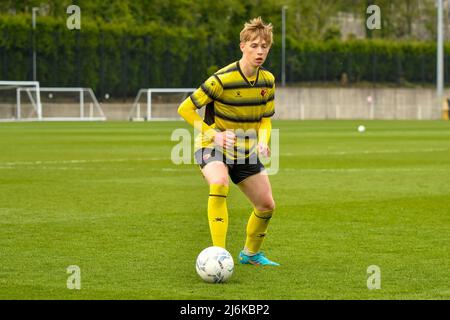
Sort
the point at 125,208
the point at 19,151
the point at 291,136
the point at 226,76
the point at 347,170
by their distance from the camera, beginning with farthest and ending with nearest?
the point at 291,136 < the point at 19,151 < the point at 347,170 < the point at 125,208 < the point at 226,76

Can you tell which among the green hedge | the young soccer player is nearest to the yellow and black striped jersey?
the young soccer player

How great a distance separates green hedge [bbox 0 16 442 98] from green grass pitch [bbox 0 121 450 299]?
4436 centimetres

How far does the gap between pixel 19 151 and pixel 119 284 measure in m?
22.8

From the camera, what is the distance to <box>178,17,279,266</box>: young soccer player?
34.6 feet

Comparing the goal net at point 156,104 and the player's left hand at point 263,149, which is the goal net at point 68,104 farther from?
the player's left hand at point 263,149

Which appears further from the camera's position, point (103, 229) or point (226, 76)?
point (103, 229)

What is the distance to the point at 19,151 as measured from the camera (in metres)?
32.1

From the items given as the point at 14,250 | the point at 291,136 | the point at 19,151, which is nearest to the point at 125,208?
the point at 14,250

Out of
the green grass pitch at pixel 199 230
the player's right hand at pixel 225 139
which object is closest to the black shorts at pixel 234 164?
the player's right hand at pixel 225 139

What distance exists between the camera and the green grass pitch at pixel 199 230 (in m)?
9.80

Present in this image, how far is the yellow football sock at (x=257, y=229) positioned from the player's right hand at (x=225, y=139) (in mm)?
795

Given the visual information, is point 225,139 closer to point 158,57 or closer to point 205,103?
point 205,103

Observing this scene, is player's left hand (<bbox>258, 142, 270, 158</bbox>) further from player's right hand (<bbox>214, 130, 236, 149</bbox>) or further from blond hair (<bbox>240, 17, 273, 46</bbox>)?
blond hair (<bbox>240, 17, 273, 46</bbox>)
